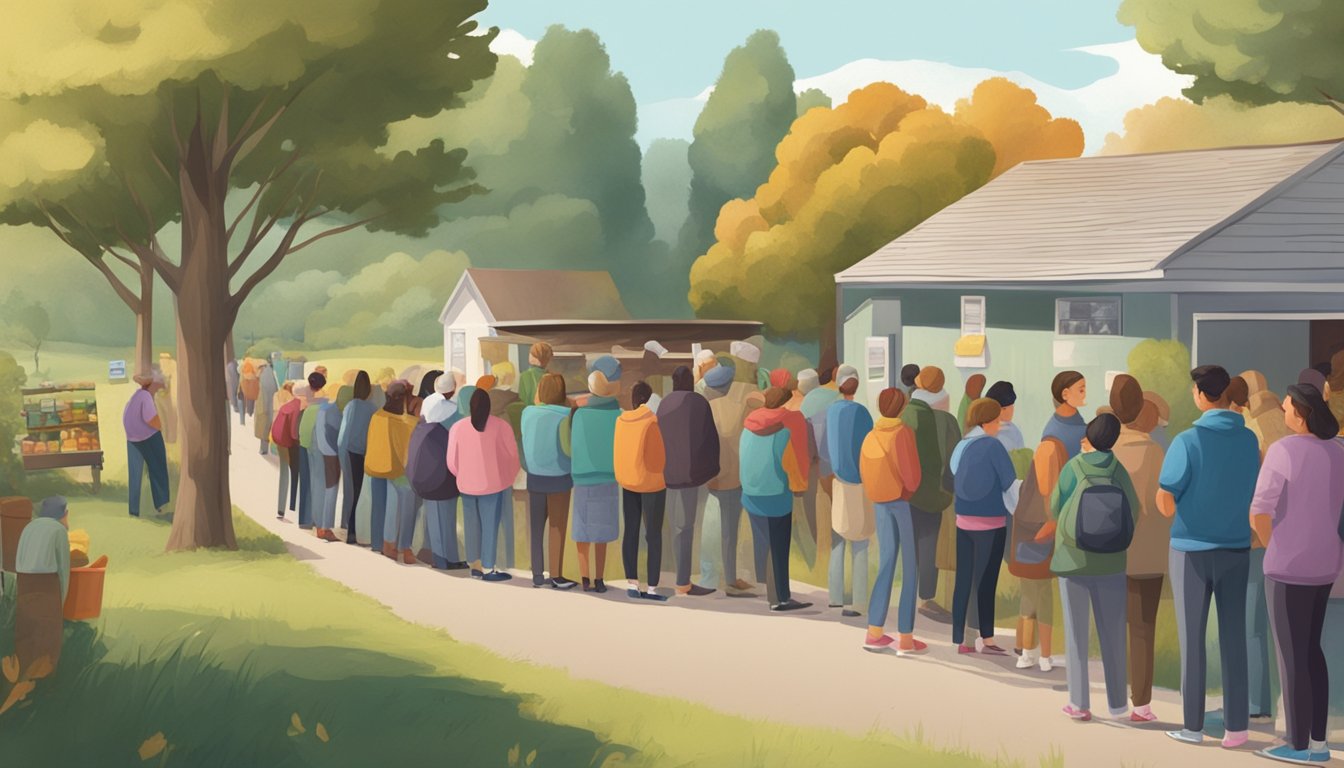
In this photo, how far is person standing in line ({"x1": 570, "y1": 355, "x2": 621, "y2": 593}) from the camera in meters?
13.7

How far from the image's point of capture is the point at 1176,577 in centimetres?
931

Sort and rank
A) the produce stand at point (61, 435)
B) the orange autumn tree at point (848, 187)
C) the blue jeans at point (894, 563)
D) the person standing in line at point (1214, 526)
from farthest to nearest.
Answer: the orange autumn tree at point (848, 187) < the produce stand at point (61, 435) < the blue jeans at point (894, 563) < the person standing in line at point (1214, 526)

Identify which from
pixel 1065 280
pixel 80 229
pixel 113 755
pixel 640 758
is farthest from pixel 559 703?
pixel 1065 280

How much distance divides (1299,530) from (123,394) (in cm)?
4999

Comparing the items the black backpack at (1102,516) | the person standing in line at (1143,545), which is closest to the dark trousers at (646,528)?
the person standing in line at (1143,545)

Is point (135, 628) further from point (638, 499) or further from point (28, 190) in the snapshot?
point (28, 190)

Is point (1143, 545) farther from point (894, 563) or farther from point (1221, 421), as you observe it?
point (894, 563)

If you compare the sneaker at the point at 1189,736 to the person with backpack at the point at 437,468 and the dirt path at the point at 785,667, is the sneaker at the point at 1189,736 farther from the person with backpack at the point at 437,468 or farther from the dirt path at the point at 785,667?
the person with backpack at the point at 437,468

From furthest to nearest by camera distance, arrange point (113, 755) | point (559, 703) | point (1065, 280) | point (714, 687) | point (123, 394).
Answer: point (123, 394) → point (1065, 280) → point (714, 687) → point (559, 703) → point (113, 755)

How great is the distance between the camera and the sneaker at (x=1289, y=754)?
8930mm

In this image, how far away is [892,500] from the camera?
11586mm

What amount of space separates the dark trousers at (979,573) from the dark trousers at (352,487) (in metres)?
7.42

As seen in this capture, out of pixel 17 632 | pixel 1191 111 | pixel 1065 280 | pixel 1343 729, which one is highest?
pixel 1191 111

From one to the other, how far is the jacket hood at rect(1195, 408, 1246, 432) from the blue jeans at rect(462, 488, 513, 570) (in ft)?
23.7
